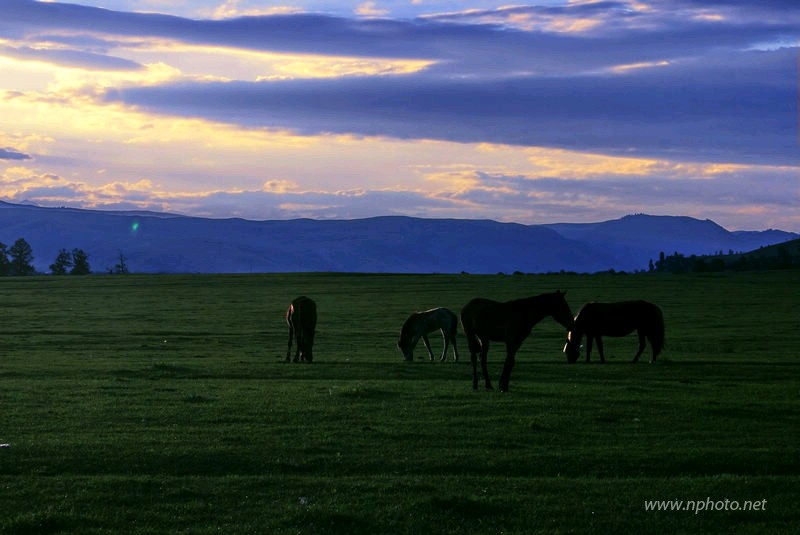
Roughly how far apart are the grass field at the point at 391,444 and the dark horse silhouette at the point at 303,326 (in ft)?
3.92

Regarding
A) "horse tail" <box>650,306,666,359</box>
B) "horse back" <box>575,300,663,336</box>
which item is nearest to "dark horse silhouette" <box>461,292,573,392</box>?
"horse back" <box>575,300,663,336</box>

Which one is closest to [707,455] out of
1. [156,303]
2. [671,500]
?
[671,500]

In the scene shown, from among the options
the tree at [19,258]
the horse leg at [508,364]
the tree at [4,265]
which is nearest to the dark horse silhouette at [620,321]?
the horse leg at [508,364]

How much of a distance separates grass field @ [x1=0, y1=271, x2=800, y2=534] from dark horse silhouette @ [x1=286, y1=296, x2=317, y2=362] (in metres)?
1.19

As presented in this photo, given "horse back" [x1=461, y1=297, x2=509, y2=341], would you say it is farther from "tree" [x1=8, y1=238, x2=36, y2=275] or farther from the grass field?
"tree" [x1=8, y1=238, x2=36, y2=275]

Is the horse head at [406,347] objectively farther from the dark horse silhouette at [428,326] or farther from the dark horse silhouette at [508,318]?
the dark horse silhouette at [508,318]

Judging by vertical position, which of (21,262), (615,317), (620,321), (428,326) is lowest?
(428,326)

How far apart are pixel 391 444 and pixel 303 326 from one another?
54.8ft

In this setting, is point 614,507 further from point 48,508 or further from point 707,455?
point 48,508

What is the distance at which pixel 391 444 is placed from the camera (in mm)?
15070

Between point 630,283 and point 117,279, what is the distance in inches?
2409

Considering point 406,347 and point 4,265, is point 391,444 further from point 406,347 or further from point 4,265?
point 4,265

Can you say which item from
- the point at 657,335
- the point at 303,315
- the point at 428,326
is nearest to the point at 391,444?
the point at 303,315

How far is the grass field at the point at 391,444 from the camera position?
36.6 feet
